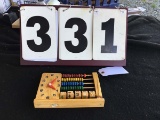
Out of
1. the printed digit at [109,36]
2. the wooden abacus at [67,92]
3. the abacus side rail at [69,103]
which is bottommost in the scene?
the abacus side rail at [69,103]

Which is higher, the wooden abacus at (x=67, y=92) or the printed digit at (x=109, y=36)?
the printed digit at (x=109, y=36)

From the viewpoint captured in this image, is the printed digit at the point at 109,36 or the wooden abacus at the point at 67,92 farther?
the printed digit at the point at 109,36

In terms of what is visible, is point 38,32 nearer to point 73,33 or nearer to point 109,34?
point 73,33

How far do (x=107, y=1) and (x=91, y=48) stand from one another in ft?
1.80

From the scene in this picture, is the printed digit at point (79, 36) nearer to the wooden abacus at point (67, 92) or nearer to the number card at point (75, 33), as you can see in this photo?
the number card at point (75, 33)

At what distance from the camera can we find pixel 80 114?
610 millimetres

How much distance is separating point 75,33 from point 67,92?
0.23 metres

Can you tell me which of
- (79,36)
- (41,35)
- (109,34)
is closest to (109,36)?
(109,34)

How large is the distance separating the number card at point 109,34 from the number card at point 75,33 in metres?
0.02

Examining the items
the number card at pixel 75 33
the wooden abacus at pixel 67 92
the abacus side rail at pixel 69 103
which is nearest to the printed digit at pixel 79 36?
the number card at pixel 75 33

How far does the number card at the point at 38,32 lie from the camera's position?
76 centimetres

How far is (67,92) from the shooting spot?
64 cm

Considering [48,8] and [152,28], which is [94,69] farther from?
[152,28]

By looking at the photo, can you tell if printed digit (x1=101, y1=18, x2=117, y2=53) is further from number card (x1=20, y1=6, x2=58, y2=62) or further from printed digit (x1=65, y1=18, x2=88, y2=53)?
number card (x1=20, y1=6, x2=58, y2=62)
